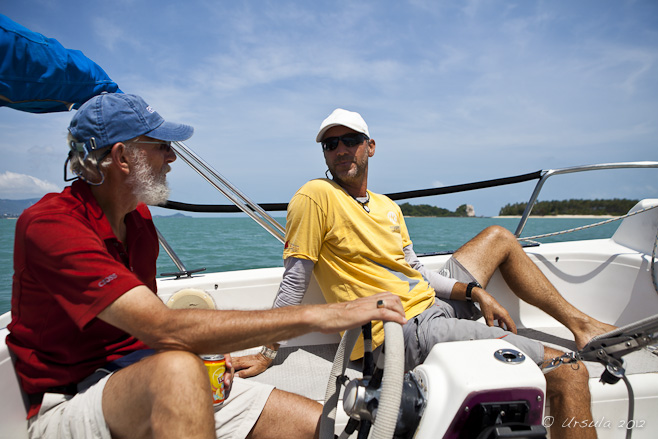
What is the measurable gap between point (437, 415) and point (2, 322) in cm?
165

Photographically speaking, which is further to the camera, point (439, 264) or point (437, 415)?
point (439, 264)

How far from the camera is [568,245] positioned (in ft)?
9.53

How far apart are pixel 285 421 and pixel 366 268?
0.69 meters

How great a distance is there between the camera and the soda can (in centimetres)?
132

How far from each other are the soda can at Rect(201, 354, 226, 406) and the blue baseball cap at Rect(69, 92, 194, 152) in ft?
2.38

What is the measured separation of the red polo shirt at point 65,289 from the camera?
1.00m

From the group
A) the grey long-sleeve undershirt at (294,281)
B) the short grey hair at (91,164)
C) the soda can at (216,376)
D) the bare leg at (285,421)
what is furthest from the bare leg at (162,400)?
the grey long-sleeve undershirt at (294,281)

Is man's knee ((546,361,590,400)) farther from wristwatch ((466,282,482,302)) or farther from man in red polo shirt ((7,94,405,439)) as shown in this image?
man in red polo shirt ((7,94,405,439))

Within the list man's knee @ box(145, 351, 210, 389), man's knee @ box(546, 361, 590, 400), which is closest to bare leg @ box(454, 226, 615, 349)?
man's knee @ box(546, 361, 590, 400)

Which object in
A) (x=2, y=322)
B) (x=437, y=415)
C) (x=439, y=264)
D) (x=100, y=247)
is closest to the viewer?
(x=437, y=415)

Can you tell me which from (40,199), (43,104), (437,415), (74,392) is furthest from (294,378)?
(43,104)

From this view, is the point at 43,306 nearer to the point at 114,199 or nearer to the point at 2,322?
the point at 114,199

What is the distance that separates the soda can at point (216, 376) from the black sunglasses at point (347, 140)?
1101 mm

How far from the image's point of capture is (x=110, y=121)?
4.03 ft
